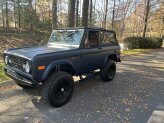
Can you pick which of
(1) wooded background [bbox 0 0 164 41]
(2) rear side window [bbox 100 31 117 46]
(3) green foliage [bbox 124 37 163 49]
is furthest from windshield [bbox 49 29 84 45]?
(1) wooded background [bbox 0 0 164 41]

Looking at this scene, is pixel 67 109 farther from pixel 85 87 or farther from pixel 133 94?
pixel 133 94

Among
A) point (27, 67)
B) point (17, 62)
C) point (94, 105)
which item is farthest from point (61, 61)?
point (94, 105)

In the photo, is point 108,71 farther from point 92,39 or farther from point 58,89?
point 58,89

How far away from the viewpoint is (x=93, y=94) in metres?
5.59

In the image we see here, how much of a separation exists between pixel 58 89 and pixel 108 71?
2508 mm

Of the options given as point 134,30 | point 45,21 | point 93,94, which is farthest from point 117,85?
point 134,30

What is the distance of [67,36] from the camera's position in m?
5.77

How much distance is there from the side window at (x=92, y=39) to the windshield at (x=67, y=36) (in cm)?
27

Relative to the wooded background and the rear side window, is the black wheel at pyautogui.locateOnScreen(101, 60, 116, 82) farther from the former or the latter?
the wooded background

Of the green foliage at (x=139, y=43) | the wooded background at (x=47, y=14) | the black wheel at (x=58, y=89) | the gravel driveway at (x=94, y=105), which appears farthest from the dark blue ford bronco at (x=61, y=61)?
the wooded background at (x=47, y=14)

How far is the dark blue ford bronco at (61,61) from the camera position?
434 cm

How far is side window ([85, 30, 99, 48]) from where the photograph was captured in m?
5.58

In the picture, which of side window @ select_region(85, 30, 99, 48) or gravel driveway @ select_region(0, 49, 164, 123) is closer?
gravel driveway @ select_region(0, 49, 164, 123)

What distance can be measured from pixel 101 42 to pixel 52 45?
1536 millimetres
